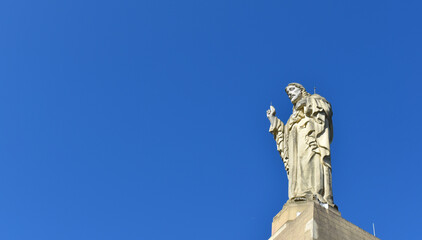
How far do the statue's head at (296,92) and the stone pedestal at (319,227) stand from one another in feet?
9.71

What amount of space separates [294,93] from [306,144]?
1.55 metres

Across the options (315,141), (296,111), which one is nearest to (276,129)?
(296,111)

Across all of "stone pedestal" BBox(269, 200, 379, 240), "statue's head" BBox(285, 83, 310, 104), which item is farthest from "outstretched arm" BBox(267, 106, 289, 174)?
"stone pedestal" BBox(269, 200, 379, 240)

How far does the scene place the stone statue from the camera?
904cm

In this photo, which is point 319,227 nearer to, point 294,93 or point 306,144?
point 306,144

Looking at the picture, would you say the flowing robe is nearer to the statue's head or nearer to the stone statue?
the stone statue

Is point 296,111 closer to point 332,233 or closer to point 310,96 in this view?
point 310,96

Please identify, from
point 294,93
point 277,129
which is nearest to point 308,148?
point 277,129

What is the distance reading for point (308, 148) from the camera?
9.56 metres

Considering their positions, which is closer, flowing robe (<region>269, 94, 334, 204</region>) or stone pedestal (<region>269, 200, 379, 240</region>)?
stone pedestal (<region>269, 200, 379, 240</region>)

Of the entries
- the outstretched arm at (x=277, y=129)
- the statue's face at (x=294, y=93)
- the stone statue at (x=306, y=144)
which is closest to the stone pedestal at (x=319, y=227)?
the stone statue at (x=306, y=144)

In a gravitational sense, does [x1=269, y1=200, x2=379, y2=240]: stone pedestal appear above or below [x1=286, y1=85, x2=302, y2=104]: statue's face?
below

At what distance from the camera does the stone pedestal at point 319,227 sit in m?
7.46

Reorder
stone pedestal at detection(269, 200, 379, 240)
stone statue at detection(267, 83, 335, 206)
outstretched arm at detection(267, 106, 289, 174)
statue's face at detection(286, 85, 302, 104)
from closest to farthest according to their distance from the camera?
stone pedestal at detection(269, 200, 379, 240) → stone statue at detection(267, 83, 335, 206) → outstretched arm at detection(267, 106, 289, 174) → statue's face at detection(286, 85, 302, 104)
